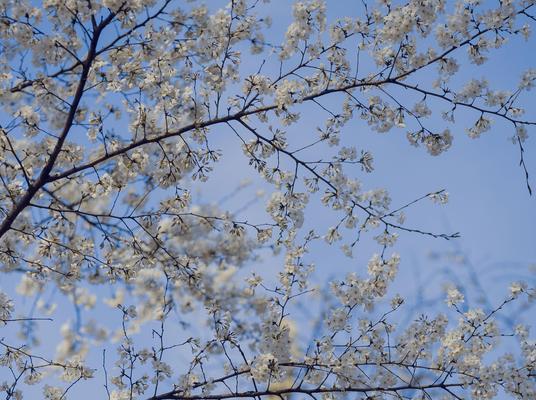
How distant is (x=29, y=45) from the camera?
418cm

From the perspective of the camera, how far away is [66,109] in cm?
452

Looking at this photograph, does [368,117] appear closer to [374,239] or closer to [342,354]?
[374,239]

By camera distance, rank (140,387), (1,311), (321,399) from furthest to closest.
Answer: (1,311) < (140,387) < (321,399)

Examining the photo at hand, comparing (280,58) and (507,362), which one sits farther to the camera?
(280,58)

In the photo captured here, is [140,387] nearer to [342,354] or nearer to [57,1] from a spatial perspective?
[342,354]

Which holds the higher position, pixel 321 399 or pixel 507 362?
pixel 507 362

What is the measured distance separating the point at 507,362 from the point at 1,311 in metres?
3.17

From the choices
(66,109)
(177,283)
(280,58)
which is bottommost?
(177,283)

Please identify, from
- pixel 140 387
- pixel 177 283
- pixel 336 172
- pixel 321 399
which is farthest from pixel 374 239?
pixel 140 387

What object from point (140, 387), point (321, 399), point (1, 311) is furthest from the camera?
point (1, 311)

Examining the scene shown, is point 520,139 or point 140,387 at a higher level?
point 520,139

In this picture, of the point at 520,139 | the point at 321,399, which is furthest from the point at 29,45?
the point at 520,139

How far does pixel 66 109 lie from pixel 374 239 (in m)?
2.17

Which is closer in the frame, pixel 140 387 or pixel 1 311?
pixel 140 387
